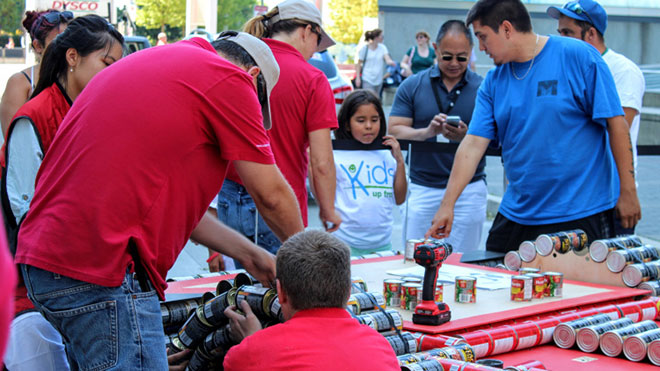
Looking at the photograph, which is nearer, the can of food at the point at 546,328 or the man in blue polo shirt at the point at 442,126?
the can of food at the point at 546,328

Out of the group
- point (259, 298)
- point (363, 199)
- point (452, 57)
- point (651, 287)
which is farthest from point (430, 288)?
point (452, 57)

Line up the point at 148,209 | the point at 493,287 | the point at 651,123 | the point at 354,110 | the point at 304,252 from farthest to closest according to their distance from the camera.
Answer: the point at 651,123 → the point at 354,110 → the point at 493,287 → the point at 304,252 → the point at 148,209

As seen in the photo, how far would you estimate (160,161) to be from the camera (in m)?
2.11

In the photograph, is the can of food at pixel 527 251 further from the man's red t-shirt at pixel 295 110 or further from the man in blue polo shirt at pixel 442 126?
the man in blue polo shirt at pixel 442 126

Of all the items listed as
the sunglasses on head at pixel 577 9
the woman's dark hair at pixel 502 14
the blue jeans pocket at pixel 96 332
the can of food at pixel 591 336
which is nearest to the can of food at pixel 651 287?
the can of food at pixel 591 336

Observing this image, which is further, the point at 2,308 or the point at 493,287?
the point at 493,287

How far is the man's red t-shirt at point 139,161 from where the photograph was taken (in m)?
2.08

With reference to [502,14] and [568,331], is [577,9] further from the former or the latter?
[568,331]

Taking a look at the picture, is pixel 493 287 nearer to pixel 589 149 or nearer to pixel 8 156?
pixel 589 149

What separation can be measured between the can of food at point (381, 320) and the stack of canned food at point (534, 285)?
3.41 feet

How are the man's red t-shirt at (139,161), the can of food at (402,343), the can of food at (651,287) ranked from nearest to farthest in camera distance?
the man's red t-shirt at (139,161), the can of food at (402,343), the can of food at (651,287)

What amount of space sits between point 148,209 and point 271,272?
23.0 inches

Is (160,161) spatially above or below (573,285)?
above

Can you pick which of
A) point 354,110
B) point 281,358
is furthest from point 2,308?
point 354,110
